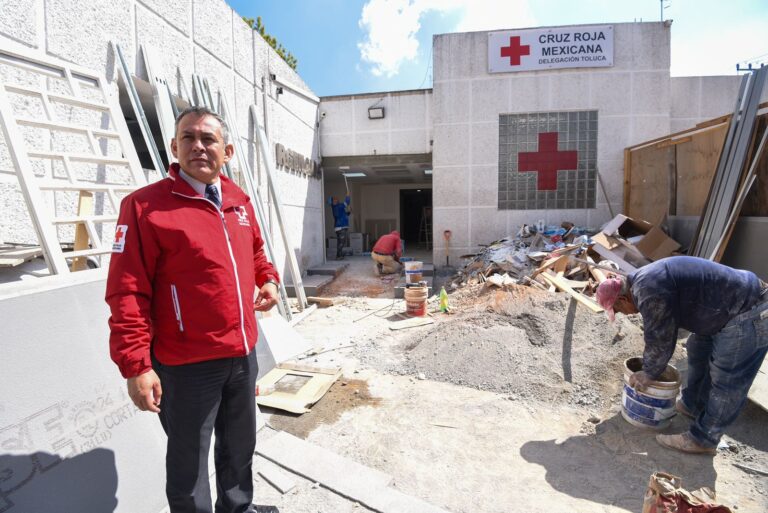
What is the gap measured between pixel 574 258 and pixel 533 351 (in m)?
2.97

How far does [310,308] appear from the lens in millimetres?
7156

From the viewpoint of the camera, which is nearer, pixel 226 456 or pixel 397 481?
pixel 226 456

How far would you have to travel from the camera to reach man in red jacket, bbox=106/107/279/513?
1534 mm

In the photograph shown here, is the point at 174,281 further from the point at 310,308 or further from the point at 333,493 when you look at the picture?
the point at 310,308

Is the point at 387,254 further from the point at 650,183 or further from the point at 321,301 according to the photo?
the point at 650,183

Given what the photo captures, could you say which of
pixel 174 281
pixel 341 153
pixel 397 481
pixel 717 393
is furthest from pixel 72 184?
pixel 341 153

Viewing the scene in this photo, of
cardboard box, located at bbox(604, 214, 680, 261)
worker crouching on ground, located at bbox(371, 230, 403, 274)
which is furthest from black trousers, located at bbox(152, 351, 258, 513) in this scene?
worker crouching on ground, located at bbox(371, 230, 403, 274)

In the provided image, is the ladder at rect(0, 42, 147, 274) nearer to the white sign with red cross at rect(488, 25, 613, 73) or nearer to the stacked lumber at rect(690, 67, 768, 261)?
the stacked lumber at rect(690, 67, 768, 261)

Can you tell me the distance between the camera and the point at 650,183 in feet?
27.1

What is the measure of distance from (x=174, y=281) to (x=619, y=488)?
293 cm

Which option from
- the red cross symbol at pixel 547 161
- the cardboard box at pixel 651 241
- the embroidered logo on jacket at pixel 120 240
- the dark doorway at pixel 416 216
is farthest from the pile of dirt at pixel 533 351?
the dark doorway at pixel 416 216

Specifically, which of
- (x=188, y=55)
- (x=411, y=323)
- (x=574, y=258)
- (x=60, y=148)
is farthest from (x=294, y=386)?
(x=574, y=258)

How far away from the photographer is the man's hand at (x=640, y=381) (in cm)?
301

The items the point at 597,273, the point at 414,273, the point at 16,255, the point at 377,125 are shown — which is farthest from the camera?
the point at 377,125
